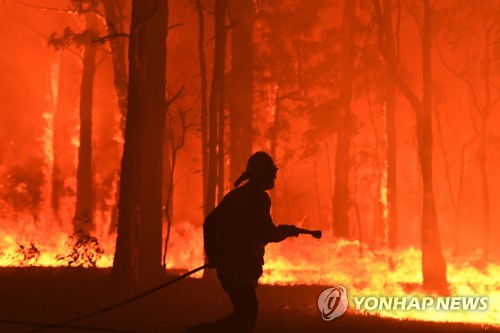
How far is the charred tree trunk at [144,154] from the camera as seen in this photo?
41.2 ft

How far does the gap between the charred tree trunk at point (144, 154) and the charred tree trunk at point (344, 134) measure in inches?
494

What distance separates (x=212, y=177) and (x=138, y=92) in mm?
4538

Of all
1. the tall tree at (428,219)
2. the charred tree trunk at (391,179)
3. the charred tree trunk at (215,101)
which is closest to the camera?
the charred tree trunk at (215,101)

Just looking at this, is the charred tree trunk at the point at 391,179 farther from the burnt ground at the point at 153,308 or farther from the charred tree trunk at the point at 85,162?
the burnt ground at the point at 153,308

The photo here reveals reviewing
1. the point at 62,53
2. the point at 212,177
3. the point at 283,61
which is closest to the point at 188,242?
the point at 212,177

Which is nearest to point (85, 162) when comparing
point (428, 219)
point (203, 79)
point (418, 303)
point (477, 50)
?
point (203, 79)

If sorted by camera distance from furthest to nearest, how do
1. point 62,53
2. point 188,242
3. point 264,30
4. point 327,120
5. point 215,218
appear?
1. point 62,53
2. point 264,30
3. point 327,120
4. point 188,242
5. point 215,218

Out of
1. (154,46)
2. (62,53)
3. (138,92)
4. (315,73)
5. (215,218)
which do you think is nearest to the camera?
(215,218)

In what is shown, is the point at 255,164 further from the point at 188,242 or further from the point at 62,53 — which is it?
the point at 62,53

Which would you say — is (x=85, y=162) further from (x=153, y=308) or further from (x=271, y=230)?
(x=271, y=230)

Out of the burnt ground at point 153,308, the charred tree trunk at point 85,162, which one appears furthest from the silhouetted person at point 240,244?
the charred tree trunk at point 85,162

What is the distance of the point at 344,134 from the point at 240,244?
2110cm

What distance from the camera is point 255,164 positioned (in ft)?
21.6

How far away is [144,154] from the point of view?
48.8ft
